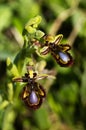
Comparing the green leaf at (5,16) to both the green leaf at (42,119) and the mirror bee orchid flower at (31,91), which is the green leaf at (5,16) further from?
the mirror bee orchid flower at (31,91)

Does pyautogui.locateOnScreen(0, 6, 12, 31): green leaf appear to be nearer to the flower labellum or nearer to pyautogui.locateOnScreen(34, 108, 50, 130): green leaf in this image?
pyautogui.locateOnScreen(34, 108, 50, 130): green leaf

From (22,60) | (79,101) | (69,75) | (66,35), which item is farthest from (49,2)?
(22,60)

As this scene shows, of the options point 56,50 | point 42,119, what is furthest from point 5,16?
point 56,50

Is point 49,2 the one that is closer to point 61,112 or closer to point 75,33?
point 75,33

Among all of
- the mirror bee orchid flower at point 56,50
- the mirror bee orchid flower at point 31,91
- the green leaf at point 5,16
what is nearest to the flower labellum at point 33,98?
the mirror bee orchid flower at point 31,91

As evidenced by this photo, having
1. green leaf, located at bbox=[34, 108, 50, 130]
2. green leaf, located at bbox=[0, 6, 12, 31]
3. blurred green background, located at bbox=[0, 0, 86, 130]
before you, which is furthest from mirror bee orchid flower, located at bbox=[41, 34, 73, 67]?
green leaf, located at bbox=[0, 6, 12, 31]
